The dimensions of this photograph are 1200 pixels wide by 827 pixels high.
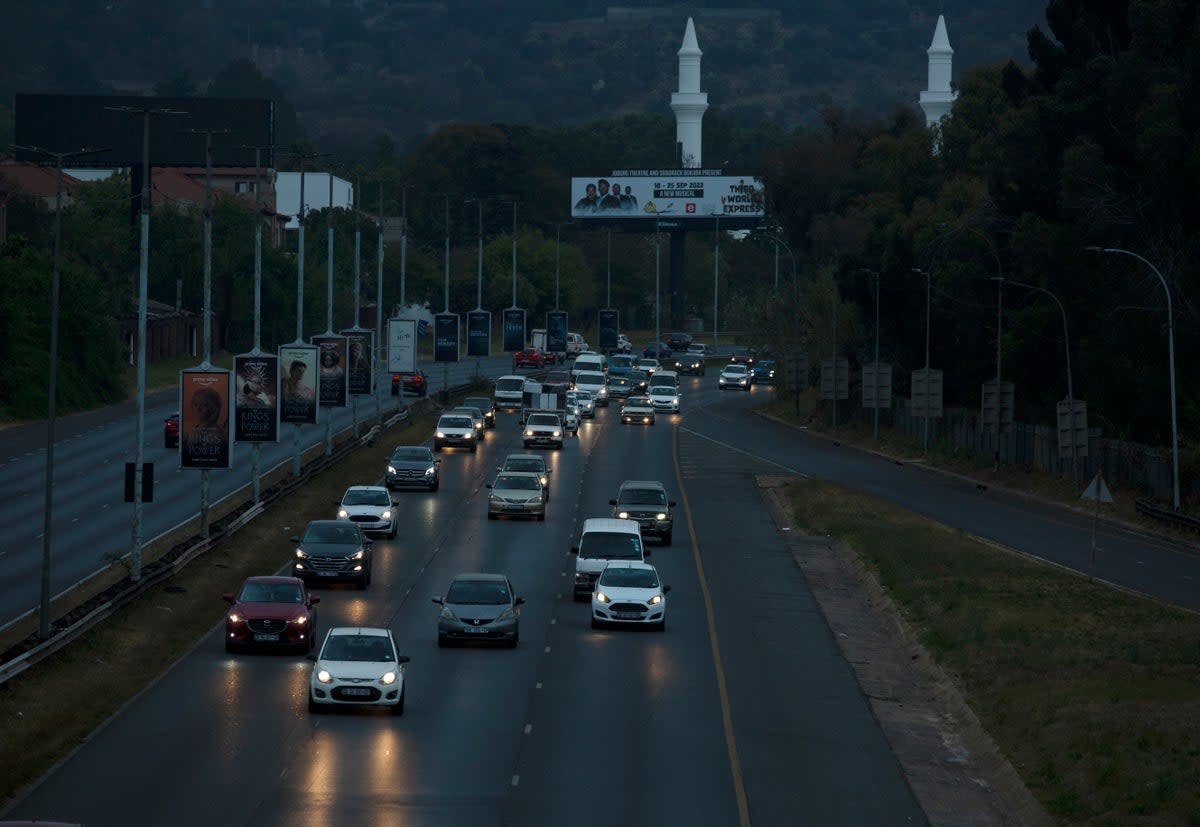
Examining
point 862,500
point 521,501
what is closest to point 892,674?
point 521,501

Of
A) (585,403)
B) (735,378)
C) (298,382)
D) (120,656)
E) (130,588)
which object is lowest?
(120,656)

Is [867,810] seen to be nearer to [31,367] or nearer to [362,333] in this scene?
[362,333]

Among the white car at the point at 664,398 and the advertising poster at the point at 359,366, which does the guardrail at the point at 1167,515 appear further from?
the white car at the point at 664,398

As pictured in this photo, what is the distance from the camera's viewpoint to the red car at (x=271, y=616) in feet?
123

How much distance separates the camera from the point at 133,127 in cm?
14088

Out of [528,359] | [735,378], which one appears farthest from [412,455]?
[528,359]

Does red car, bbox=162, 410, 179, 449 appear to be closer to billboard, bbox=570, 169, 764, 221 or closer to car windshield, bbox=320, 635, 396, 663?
car windshield, bbox=320, 635, 396, 663

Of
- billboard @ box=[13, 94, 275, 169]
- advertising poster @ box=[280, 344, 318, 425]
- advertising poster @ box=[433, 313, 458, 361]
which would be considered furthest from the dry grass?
billboard @ box=[13, 94, 275, 169]

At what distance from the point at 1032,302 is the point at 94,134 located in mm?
76934

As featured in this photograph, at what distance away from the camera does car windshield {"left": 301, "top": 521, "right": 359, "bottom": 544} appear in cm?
4775

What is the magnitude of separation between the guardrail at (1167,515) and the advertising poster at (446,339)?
4480cm

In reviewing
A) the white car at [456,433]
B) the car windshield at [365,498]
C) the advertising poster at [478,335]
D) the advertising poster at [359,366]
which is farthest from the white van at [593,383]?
the car windshield at [365,498]

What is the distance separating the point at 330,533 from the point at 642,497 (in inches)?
525

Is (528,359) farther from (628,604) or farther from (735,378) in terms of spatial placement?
(628,604)
